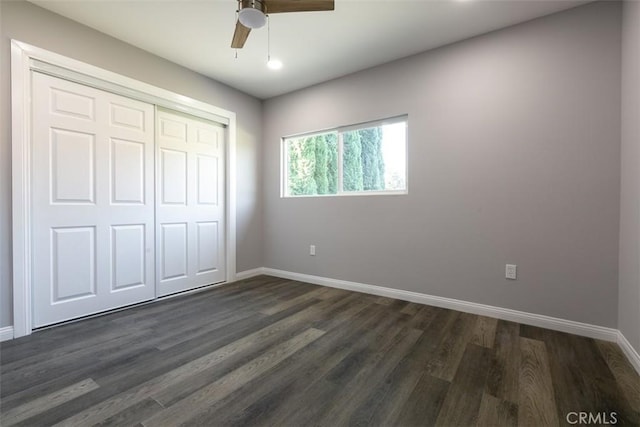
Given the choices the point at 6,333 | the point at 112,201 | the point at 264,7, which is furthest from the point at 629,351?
the point at 6,333

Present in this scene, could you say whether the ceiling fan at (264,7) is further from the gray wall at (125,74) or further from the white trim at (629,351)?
the white trim at (629,351)

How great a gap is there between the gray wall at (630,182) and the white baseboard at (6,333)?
14.1 feet

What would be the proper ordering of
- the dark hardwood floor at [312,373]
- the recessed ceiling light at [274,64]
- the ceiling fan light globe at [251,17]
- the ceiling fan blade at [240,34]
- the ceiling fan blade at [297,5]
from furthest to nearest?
the recessed ceiling light at [274,64] < the ceiling fan blade at [240,34] < the ceiling fan blade at [297,5] < the ceiling fan light globe at [251,17] < the dark hardwood floor at [312,373]

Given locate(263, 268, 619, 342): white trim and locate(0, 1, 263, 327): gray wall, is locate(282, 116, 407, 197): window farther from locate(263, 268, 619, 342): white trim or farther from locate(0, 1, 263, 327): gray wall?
locate(263, 268, 619, 342): white trim

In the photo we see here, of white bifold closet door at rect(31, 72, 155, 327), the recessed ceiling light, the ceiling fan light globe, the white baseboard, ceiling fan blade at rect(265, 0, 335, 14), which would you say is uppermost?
the recessed ceiling light

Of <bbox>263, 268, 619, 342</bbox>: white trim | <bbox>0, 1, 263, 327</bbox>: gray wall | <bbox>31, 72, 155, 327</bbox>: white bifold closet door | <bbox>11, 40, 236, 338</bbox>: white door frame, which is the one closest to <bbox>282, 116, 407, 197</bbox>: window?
<bbox>0, 1, 263, 327</bbox>: gray wall

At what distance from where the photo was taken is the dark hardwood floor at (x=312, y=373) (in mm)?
1307

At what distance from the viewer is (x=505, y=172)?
7.95 ft

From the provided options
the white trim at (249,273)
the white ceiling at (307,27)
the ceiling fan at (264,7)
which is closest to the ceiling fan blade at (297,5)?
the ceiling fan at (264,7)

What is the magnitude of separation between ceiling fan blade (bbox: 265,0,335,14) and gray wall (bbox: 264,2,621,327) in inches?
59.7

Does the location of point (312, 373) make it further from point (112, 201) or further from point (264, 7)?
point (112, 201)

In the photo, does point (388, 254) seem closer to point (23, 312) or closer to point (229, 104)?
point (229, 104)

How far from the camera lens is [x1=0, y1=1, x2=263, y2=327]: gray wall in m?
2.03

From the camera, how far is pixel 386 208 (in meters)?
3.05
